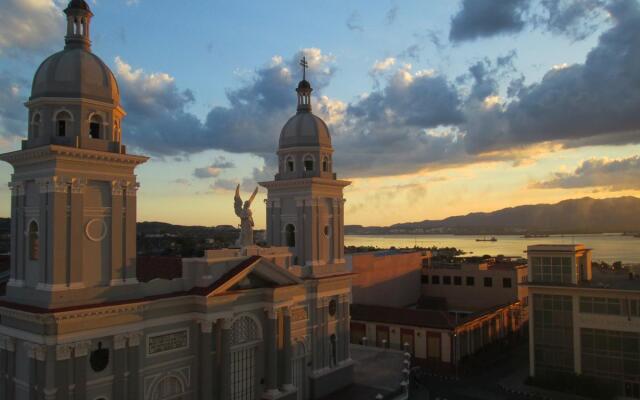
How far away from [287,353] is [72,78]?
15490 millimetres

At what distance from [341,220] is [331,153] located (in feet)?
13.1

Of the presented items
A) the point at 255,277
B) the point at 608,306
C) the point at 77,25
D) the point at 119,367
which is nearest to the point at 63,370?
the point at 119,367

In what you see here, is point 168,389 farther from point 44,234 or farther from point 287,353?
point 44,234

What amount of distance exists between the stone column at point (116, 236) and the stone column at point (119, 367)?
2.14m

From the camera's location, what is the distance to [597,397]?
29.8 m

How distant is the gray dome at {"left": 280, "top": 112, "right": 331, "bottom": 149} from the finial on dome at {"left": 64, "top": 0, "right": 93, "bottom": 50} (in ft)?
41.0

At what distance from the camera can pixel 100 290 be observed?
19109 millimetres

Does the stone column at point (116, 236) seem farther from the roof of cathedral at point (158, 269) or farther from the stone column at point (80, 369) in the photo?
the roof of cathedral at point (158, 269)

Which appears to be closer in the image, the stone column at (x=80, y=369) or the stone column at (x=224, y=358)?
the stone column at (x=80, y=369)

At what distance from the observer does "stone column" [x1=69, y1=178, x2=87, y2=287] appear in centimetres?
1841

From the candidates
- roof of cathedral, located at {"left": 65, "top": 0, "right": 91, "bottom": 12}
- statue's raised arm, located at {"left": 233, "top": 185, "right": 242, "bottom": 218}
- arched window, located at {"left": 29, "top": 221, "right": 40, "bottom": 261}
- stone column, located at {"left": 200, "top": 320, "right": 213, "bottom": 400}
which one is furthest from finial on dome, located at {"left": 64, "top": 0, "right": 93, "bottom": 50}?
stone column, located at {"left": 200, "top": 320, "right": 213, "bottom": 400}

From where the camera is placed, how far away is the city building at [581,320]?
3036 centimetres

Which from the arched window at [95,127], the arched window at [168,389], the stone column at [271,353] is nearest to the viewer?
the arched window at [95,127]

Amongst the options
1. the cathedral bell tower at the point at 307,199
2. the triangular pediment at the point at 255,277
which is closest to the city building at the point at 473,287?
the cathedral bell tower at the point at 307,199
